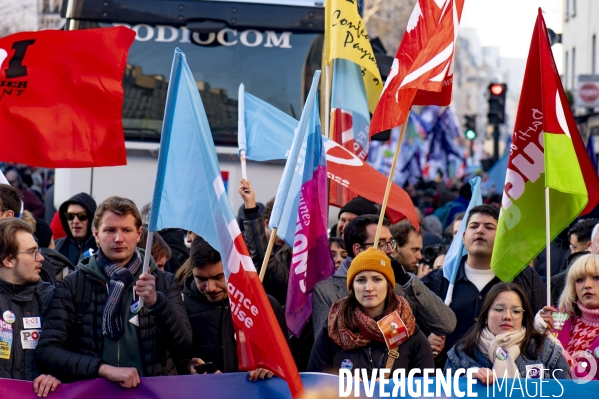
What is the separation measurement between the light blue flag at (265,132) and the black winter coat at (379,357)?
2369mm

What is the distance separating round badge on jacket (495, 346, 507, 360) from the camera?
18.7 feet

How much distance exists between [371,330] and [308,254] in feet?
4.02

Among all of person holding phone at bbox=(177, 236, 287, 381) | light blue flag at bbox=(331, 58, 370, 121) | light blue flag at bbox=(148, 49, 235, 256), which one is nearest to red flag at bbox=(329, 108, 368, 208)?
light blue flag at bbox=(331, 58, 370, 121)

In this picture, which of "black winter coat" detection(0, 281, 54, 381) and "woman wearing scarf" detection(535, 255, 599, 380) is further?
"woman wearing scarf" detection(535, 255, 599, 380)

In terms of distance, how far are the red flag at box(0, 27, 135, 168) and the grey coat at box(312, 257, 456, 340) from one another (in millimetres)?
1396

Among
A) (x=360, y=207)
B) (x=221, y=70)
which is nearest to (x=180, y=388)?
(x=360, y=207)

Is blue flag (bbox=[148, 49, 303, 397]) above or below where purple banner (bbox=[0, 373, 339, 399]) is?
above

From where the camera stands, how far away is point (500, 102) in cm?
2119

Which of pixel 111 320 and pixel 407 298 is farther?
pixel 407 298

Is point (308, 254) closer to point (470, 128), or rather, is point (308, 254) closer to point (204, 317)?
point (204, 317)

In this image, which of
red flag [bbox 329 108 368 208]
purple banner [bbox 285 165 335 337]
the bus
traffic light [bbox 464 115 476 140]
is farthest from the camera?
traffic light [bbox 464 115 476 140]

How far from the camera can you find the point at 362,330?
575 centimetres

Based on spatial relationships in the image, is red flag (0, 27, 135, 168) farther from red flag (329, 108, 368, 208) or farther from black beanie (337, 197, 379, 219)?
red flag (329, 108, 368, 208)

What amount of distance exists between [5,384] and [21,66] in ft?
6.35
